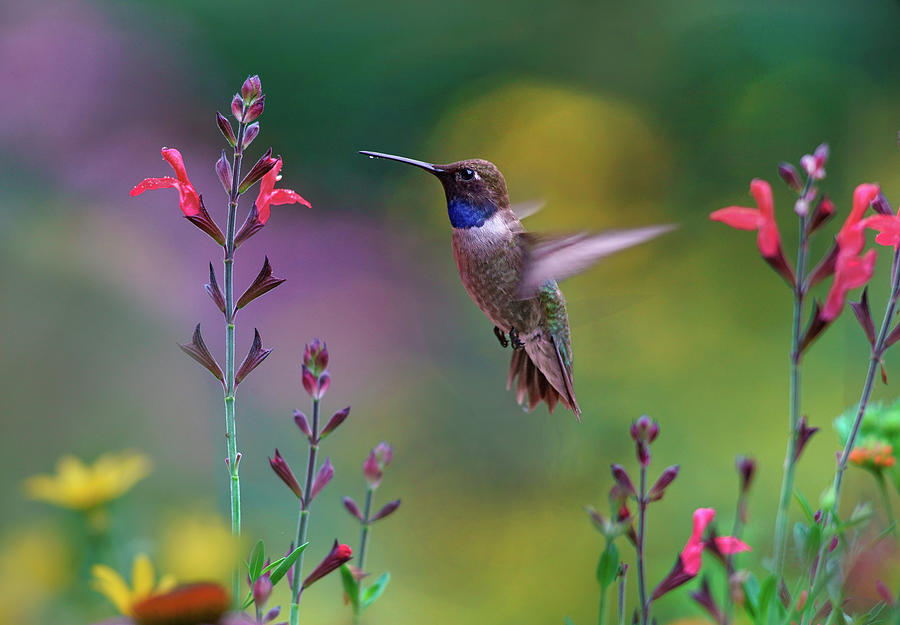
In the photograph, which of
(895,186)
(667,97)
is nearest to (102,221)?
(667,97)

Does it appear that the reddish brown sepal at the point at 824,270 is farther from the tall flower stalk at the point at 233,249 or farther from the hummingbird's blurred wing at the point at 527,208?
the hummingbird's blurred wing at the point at 527,208

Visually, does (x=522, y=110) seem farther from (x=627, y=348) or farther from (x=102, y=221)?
(x=102, y=221)

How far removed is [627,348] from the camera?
204 centimetres

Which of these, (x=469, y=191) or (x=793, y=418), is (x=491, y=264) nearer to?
(x=469, y=191)

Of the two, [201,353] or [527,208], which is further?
[527,208]

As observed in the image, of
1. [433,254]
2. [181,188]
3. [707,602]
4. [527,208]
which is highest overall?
[433,254]

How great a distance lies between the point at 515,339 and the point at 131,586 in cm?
38

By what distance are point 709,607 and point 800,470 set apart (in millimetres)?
1605

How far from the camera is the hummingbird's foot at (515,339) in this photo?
810mm

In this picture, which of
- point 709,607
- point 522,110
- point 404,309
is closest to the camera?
point 709,607

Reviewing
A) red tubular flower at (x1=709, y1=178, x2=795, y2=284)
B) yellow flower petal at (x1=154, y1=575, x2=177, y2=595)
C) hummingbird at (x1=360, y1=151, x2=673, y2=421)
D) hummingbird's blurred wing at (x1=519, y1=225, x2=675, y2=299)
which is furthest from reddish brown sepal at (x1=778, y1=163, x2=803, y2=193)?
yellow flower petal at (x1=154, y1=575, x2=177, y2=595)

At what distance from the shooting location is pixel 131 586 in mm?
586

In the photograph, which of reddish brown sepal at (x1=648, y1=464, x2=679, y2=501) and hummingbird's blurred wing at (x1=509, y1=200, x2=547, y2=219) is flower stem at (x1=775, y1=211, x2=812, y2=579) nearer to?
reddish brown sepal at (x1=648, y1=464, x2=679, y2=501)

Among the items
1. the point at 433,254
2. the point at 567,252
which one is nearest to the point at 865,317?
the point at 567,252
